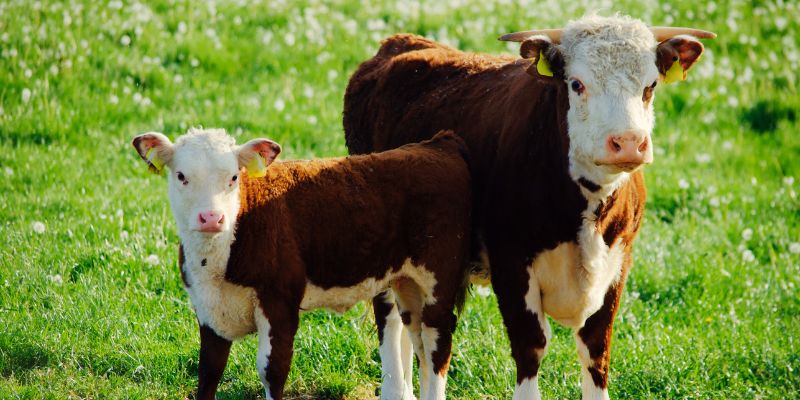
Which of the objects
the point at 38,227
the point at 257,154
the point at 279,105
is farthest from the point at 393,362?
the point at 279,105

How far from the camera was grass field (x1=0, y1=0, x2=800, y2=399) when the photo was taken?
7.14 meters

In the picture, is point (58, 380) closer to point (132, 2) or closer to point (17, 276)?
point (17, 276)

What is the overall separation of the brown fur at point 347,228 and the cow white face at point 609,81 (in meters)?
0.81

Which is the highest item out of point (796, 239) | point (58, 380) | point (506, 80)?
point (506, 80)

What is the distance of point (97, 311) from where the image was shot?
7.30 metres

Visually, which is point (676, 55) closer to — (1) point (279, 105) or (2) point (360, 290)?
(2) point (360, 290)

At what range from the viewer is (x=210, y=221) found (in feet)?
17.1

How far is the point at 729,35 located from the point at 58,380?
1132cm

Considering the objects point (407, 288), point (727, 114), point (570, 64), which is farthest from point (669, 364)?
point (727, 114)

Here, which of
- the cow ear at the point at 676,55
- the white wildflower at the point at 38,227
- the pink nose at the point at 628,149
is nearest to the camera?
the pink nose at the point at 628,149

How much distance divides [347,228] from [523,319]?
1131 millimetres

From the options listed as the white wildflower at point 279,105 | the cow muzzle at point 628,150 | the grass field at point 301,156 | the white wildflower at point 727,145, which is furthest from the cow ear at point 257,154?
the white wildflower at point 727,145

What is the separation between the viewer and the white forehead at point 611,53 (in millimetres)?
5613

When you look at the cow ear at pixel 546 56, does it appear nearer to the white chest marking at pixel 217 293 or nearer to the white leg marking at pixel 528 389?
the white leg marking at pixel 528 389
